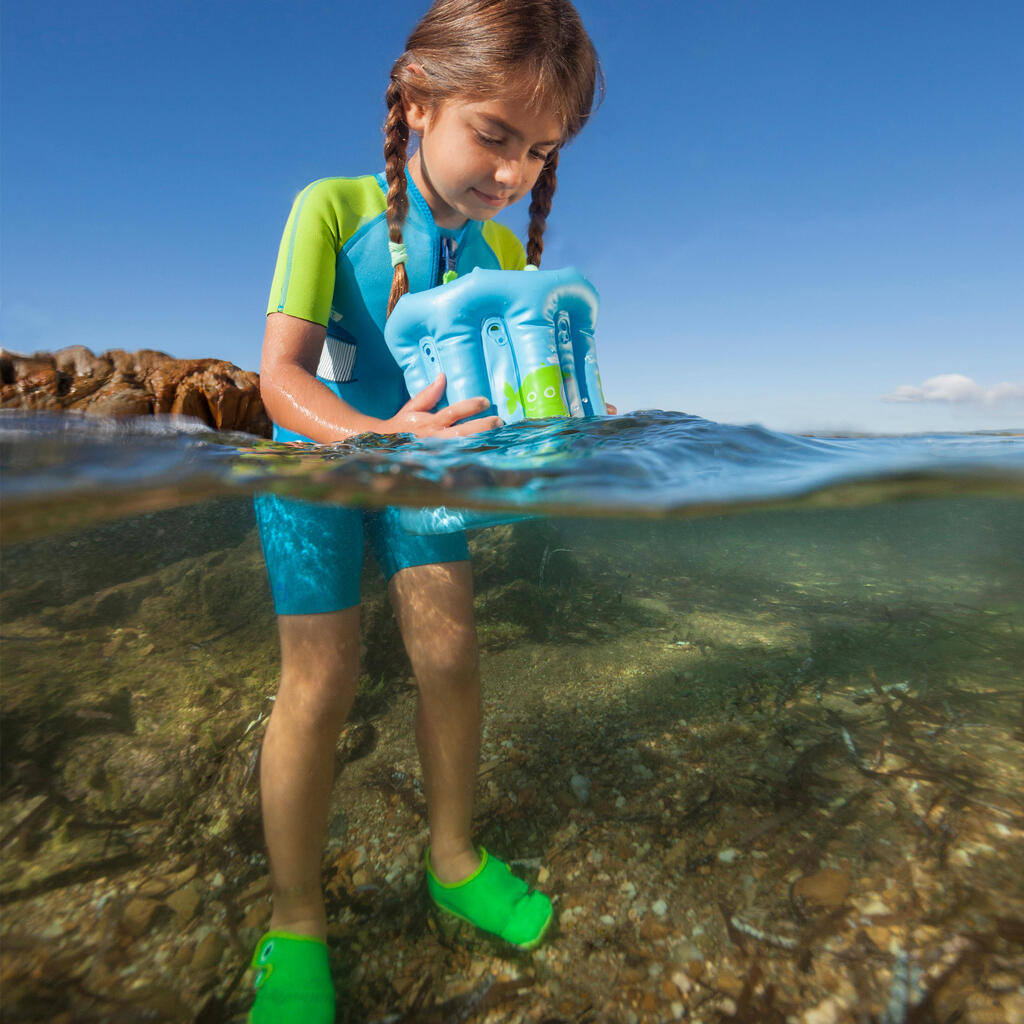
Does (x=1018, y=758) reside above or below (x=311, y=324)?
below

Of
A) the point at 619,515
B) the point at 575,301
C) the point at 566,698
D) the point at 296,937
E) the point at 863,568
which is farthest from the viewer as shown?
the point at 863,568

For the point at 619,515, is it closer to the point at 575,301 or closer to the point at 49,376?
the point at 575,301

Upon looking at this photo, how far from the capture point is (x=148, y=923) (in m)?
2.18

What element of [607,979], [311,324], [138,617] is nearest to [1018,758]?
[607,979]

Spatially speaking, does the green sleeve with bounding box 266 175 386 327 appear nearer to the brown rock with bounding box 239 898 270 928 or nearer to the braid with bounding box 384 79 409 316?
the braid with bounding box 384 79 409 316

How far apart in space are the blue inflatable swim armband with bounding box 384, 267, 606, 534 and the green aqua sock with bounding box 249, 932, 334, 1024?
62.6 inches

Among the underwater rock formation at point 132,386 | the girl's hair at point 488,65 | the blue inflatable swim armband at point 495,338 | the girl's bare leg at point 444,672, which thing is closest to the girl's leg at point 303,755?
the girl's bare leg at point 444,672

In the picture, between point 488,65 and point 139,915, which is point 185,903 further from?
point 488,65

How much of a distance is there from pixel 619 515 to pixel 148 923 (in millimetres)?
2790

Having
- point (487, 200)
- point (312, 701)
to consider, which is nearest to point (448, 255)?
point (487, 200)

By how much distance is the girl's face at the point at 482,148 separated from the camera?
2.25 meters

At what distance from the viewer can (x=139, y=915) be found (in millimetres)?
2203

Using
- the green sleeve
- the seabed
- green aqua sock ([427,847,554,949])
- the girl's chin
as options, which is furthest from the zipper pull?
green aqua sock ([427,847,554,949])

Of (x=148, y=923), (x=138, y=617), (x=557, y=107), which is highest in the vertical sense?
(x=557, y=107)
